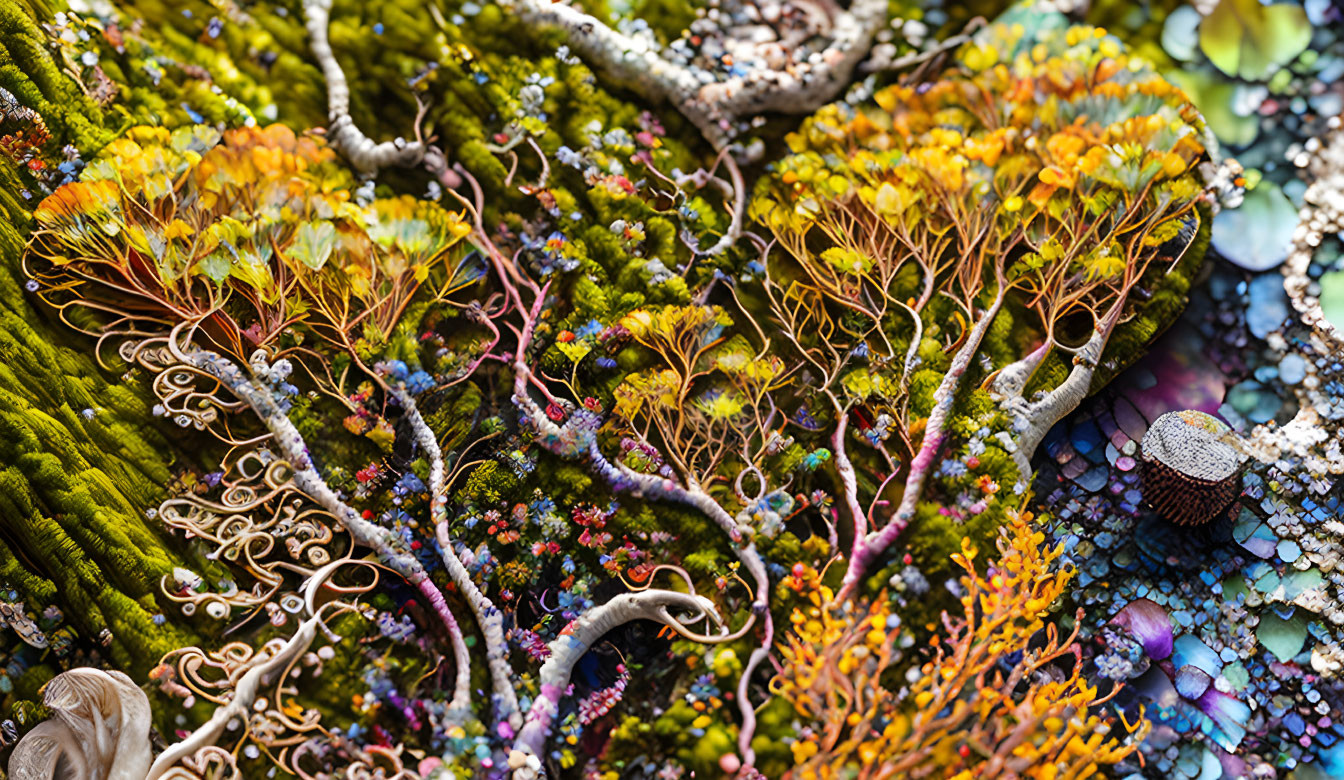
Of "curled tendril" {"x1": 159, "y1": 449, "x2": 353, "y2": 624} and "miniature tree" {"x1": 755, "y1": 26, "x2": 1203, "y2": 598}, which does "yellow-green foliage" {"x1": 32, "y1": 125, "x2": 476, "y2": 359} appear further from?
"miniature tree" {"x1": 755, "y1": 26, "x2": 1203, "y2": 598}

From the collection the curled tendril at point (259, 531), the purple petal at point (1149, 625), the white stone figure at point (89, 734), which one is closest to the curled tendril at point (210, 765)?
the white stone figure at point (89, 734)

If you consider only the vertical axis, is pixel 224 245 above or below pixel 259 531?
above

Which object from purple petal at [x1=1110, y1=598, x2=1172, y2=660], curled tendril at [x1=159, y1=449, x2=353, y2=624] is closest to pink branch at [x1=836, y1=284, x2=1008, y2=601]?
purple petal at [x1=1110, y1=598, x2=1172, y2=660]

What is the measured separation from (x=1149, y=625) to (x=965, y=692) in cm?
50

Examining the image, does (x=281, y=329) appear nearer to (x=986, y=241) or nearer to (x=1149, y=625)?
(x=986, y=241)

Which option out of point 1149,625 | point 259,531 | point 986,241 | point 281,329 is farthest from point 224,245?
point 1149,625

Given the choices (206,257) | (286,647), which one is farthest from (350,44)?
(286,647)

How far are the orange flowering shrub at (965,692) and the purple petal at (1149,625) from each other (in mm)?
162

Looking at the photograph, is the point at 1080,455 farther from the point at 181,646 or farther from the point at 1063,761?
the point at 181,646

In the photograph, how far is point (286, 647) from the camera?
86.7 inches

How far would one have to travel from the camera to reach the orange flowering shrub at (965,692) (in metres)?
2.12

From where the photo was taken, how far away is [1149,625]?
2367mm

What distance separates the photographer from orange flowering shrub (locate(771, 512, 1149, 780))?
212cm

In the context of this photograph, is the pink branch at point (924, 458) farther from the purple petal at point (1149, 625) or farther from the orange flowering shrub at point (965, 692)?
the purple petal at point (1149, 625)
